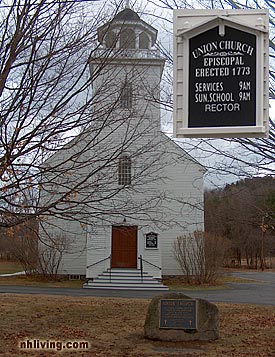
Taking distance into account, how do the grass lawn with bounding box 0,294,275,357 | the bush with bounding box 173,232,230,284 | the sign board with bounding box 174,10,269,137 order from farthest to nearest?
the bush with bounding box 173,232,230,284, the grass lawn with bounding box 0,294,275,357, the sign board with bounding box 174,10,269,137

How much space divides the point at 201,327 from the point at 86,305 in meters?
6.07

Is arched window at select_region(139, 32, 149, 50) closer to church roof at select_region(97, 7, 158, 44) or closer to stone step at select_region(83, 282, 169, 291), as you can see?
church roof at select_region(97, 7, 158, 44)

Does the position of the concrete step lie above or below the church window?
below

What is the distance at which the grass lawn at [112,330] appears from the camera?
873cm

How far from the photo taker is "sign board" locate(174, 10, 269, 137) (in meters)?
5.85

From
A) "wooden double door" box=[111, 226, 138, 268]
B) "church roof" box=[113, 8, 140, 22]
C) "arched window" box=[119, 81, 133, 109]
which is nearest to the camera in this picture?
"church roof" box=[113, 8, 140, 22]

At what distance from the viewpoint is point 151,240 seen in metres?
25.9

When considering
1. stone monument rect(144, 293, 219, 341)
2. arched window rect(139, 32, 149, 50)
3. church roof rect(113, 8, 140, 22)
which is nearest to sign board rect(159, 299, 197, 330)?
stone monument rect(144, 293, 219, 341)

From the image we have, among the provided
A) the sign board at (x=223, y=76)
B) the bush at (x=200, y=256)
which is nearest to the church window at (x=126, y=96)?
the sign board at (x=223, y=76)

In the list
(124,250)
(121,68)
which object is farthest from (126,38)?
(124,250)

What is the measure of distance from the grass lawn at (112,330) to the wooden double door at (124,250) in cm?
1012

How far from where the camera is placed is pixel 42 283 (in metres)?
25.7

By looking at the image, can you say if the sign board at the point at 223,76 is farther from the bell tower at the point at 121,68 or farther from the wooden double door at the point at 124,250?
the wooden double door at the point at 124,250

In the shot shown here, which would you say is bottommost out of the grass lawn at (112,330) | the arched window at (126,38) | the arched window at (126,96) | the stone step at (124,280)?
the stone step at (124,280)
